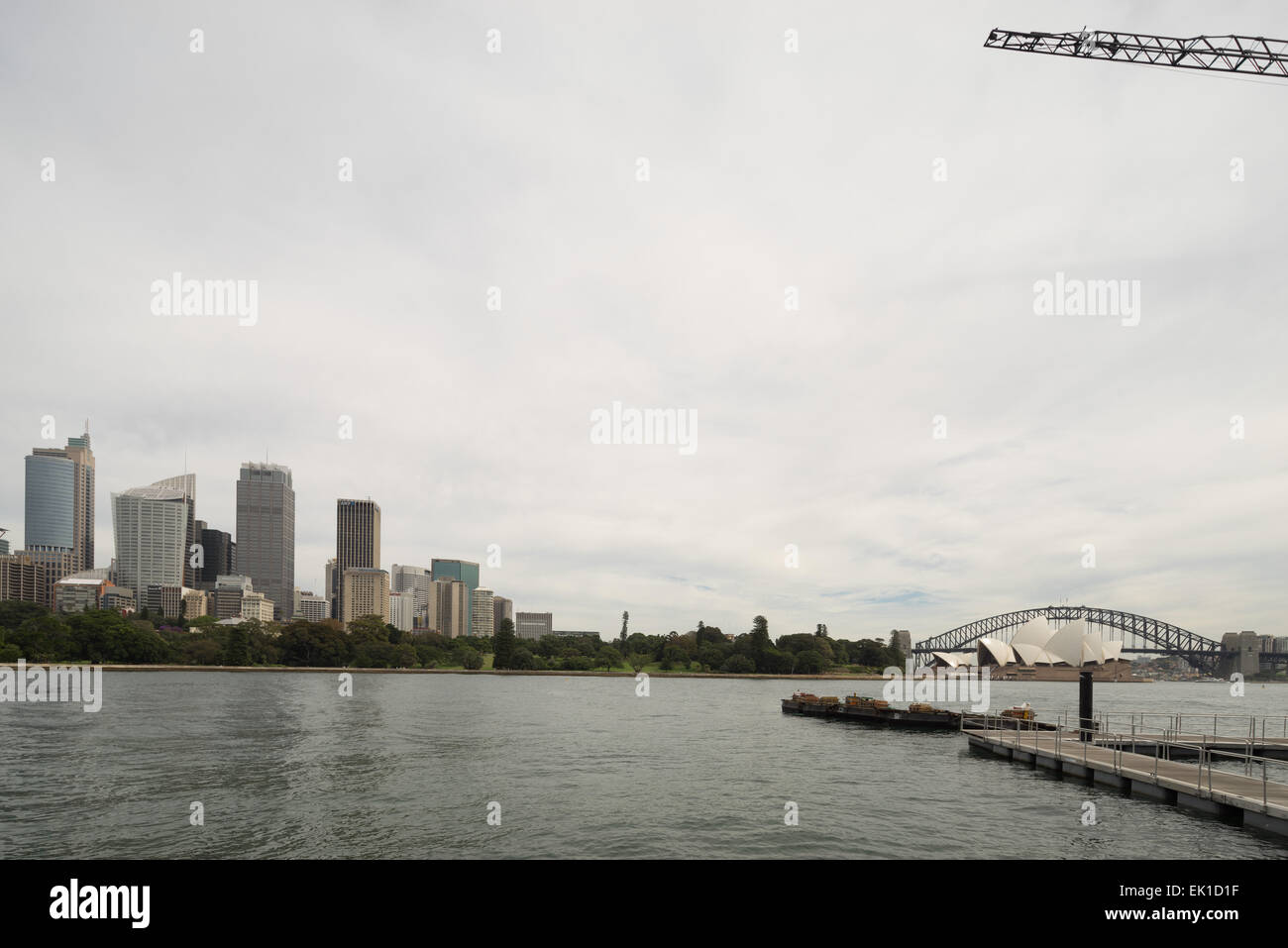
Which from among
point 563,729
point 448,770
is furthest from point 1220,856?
point 563,729

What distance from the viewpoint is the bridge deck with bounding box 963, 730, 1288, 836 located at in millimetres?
28172

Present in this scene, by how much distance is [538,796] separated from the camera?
111 feet

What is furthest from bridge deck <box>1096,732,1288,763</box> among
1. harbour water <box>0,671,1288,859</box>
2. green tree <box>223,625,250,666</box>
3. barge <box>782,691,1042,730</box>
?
green tree <box>223,625,250,666</box>

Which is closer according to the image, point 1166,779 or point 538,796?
point 1166,779

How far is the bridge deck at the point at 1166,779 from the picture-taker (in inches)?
1109

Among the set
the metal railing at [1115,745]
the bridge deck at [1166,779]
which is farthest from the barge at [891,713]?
the bridge deck at [1166,779]

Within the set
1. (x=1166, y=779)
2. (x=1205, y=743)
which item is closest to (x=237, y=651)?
(x=1205, y=743)

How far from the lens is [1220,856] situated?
→ 24422 mm

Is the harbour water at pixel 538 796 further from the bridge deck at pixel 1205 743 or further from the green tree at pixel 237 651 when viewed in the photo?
the green tree at pixel 237 651

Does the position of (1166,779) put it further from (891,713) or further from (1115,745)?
(891,713)

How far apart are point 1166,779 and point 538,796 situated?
27.7 meters

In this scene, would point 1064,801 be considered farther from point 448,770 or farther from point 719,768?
point 448,770

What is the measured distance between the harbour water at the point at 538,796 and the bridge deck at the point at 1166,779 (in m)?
0.92
